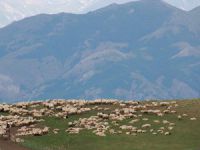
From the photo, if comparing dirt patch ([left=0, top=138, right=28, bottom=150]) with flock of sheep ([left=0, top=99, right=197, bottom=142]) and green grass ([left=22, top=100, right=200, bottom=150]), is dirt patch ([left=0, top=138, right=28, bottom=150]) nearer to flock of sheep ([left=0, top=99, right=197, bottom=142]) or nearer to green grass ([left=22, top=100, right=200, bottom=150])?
green grass ([left=22, top=100, right=200, bottom=150])

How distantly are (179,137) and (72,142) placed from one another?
8.29 metres

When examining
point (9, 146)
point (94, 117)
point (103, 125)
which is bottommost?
point (9, 146)

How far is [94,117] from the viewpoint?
5012 cm

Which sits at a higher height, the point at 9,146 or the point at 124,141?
the point at 9,146

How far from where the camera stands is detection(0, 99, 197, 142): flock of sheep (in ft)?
150

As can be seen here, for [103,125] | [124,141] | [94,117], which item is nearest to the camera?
[124,141]

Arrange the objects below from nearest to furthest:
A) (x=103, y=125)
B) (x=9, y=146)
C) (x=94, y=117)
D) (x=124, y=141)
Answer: (x=9, y=146) → (x=124, y=141) → (x=103, y=125) → (x=94, y=117)

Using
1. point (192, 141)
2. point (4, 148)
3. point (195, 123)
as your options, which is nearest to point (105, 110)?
point (195, 123)

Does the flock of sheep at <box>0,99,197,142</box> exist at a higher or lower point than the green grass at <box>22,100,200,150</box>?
higher

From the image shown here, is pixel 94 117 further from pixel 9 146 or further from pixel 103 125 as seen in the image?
pixel 9 146

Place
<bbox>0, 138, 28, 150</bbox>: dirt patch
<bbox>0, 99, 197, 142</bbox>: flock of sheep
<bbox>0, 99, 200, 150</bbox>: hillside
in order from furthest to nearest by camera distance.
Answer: <bbox>0, 99, 197, 142</bbox>: flock of sheep, <bbox>0, 99, 200, 150</bbox>: hillside, <bbox>0, 138, 28, 150</bbox>: dirt patch

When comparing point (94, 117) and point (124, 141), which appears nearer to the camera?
point (124, 141)

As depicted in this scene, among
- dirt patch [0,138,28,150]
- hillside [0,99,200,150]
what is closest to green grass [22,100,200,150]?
hillside [0,99,200,150]

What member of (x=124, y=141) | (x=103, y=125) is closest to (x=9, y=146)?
(x=124, y=141)
